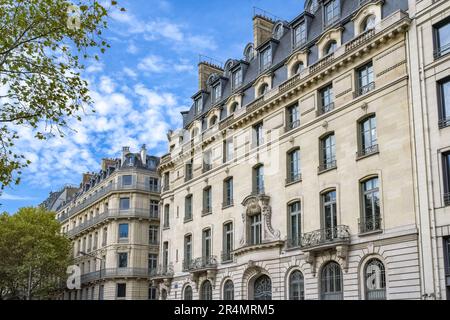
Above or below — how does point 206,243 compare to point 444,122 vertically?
below

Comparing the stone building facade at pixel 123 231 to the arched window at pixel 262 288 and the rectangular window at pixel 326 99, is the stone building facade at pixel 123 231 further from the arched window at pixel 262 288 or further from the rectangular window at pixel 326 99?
the rectangular window at pixel 326 99

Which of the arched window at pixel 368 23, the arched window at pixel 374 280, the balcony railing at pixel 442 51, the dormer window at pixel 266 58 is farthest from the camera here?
the dormer window at pixel 266 58

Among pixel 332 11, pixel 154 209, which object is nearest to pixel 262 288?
pixel 332 11

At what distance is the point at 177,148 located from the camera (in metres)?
44.2

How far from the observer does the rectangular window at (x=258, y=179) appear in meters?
33.6

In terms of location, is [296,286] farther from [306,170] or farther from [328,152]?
[328,152]

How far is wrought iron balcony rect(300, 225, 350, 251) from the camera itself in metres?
26.0

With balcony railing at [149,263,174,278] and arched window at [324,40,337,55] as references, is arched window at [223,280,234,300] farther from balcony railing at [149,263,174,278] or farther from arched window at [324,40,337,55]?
arched window at [324,40,337,55]

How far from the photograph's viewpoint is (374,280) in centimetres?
2458

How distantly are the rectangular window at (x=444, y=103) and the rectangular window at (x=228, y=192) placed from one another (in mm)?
16277

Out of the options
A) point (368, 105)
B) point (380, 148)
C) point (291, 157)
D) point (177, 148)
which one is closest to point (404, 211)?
point (380, 148)

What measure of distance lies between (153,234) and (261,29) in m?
28.6

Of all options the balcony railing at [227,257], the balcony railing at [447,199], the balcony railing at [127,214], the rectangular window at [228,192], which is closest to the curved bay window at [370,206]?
the balcony railing at [447,199]

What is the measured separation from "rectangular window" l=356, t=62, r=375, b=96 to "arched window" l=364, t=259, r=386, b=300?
801 cm
